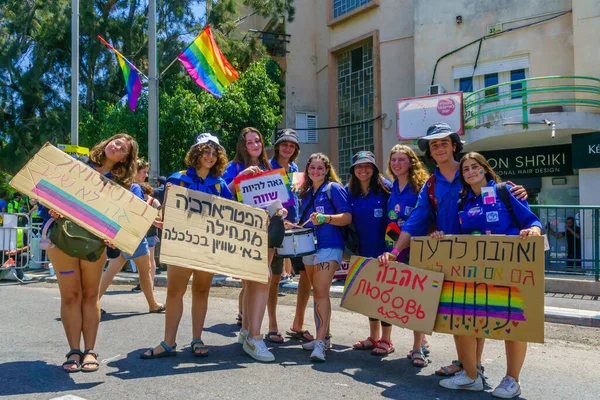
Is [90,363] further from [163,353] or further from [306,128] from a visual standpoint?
[306,128]

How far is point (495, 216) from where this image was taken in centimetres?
416

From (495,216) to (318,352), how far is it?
6.24ft

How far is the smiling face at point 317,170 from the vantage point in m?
5.23

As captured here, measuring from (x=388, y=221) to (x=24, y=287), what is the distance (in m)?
7.92

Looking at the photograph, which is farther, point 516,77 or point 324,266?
point 516,77

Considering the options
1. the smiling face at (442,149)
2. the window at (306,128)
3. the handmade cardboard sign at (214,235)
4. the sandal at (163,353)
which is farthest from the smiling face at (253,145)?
the window at (306,128)

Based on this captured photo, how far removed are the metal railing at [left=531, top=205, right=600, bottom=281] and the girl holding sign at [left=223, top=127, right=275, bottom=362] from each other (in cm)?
613

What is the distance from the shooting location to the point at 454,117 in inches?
601

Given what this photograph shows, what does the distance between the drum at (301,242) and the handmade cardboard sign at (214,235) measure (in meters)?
0.25

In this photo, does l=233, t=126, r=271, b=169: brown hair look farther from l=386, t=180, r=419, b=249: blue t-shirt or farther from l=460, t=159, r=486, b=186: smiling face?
l=460, t=159, r=486, b=186: smiling face

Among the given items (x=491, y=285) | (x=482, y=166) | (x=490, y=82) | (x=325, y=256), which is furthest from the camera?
(x=490, y=82)

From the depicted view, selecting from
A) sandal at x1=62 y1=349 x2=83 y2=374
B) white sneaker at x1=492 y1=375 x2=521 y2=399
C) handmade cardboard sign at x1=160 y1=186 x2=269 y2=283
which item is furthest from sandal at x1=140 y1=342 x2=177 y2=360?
white sneaker at x1=492 y1=375 x2=521 y2=399

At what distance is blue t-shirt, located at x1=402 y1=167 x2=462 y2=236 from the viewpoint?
4434 millimetres

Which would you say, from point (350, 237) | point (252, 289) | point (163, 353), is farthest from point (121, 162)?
point (350, 237)
